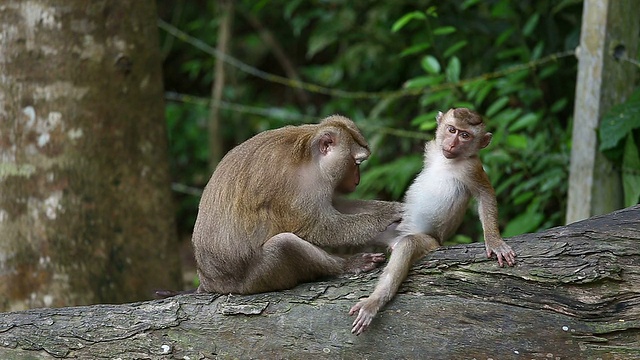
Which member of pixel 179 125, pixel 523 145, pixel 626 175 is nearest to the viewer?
pixel 626 175

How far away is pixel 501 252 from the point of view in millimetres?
3404

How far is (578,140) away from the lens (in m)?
4.99

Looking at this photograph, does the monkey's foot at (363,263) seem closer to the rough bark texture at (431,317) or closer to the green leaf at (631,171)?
the rough bark texture at (431,317)

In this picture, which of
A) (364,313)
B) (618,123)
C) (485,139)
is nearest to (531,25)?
(618,123)

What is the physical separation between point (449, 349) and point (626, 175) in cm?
212

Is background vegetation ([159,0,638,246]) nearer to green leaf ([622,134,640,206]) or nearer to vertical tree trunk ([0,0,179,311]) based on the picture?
green leaf ([622,134,640,206])

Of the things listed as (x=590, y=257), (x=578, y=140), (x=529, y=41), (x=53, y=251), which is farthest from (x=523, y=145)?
(x=53, y=251)

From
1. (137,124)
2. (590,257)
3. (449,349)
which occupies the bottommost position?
(449,349)

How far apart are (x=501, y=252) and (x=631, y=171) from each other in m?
1.79

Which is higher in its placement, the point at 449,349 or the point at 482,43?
the point at 482,43

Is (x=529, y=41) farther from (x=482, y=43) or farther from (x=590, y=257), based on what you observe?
(x=590, y=257)

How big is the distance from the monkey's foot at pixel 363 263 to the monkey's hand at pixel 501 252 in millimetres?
566

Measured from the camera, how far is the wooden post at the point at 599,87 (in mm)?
4820

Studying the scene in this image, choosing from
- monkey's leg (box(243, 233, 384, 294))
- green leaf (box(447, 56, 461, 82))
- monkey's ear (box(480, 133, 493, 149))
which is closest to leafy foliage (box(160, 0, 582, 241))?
green leaf (box(447, 56, 461, 82))
